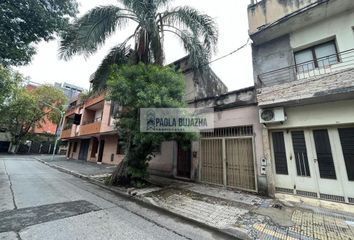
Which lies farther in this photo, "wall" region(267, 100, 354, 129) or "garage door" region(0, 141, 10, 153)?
"garage door" region(0, 141, 10, 153)

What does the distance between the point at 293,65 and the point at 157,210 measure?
710cm

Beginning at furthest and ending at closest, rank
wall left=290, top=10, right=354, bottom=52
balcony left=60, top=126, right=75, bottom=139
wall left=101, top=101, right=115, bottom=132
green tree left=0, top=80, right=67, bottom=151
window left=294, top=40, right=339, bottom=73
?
1. green tree left=0, top=80, right=67, bottom=151
2. balcony left=60, top=126, right=75, bottom=139
3. wall left=101, top=101, right=115, bottom=132
4. window left=294, top=40, right=339, bottom=73
5. wall left=290, top=10, right=354, bottom=52

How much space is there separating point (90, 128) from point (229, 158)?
14.0 metres

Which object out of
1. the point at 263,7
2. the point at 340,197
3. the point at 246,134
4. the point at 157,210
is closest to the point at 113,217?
the point at 157,210

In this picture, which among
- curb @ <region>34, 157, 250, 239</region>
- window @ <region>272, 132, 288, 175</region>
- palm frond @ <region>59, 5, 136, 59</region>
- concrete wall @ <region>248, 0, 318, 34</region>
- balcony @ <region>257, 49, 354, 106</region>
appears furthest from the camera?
palm frond @ <region>59, 5, 136, 59</region>

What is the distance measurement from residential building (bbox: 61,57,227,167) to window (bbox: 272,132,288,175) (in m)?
4.67

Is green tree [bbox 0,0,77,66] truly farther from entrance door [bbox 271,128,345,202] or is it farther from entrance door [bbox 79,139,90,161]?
entrance door [bbox 79,139,90,161]

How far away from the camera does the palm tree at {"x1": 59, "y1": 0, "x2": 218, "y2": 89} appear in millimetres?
7402

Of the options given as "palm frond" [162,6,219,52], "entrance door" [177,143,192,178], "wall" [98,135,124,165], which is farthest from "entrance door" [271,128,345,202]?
"wall" [98,135,124,165]

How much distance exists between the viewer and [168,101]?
596 cm

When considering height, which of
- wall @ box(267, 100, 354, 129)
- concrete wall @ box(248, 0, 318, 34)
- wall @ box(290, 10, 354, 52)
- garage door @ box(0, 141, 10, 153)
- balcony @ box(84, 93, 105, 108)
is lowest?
garage door @ box(0, 141, 10, 153)

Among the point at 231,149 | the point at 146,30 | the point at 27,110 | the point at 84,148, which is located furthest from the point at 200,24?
the point at 27,110

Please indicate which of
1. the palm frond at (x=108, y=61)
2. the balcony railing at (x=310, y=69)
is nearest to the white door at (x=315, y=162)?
the balcony railing at (x=310, y=69)

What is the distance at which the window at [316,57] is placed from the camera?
5.98 metres
